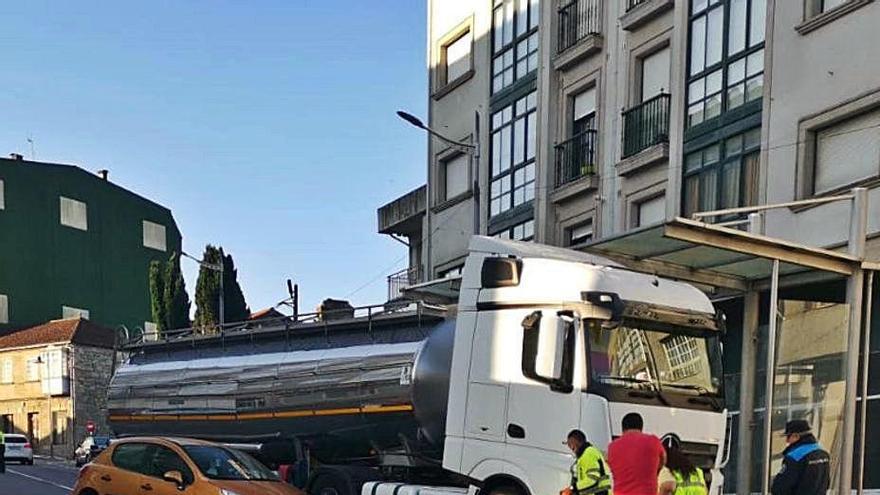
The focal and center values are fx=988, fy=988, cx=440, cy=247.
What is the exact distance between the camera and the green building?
57.7 m

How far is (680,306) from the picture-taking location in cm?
963

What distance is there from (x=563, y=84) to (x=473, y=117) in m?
3.94

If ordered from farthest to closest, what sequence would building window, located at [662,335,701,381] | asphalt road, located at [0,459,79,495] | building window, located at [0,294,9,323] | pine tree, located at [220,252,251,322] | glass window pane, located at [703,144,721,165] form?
building window, located at [0,294,9,323] → pine tree, located at [220,252,251,322] → asphalt road, located at [0,459,79,495] → glass window pane, located at [703,144,721,165] → building window, located at [662,335,701,381]

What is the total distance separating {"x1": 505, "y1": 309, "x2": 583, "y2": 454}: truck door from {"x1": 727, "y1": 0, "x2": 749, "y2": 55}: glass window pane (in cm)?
985

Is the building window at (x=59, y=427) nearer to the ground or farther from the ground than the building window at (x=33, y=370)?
nearer to the ground

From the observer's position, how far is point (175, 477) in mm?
11242

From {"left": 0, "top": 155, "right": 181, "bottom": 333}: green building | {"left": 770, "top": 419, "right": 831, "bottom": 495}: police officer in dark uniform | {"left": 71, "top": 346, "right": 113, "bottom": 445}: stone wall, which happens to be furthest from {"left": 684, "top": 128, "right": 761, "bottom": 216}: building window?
{"left": 0, "top": 155, "right": 181, "bottom": 333}: green building

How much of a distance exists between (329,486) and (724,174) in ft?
30.2

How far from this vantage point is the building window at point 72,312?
5999 centimetres

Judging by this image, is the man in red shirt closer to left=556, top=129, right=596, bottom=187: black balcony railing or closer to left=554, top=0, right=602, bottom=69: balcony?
left=556, top=129, right=596, bottom=187: black balcony railing

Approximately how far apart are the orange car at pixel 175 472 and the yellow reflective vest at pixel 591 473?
4.17m

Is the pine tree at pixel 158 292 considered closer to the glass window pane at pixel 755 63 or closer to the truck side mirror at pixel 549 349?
the glass window pane at pixel 755 63

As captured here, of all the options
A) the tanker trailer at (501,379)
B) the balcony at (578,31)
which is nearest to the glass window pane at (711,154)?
the balcony at (578,31)

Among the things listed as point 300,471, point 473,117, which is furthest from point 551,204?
point 300,471
